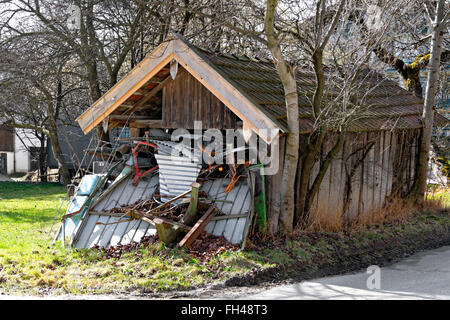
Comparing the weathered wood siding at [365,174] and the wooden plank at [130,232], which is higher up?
the weathered wood siding at [365,174]

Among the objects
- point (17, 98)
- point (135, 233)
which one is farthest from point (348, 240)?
point (17, 98)

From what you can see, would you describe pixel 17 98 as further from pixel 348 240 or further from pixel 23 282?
pixel 348 240

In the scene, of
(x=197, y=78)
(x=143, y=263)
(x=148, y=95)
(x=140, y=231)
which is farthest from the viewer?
(x=148, y=95)

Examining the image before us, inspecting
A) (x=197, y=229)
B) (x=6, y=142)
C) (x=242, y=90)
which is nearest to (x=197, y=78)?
(x=242, y=90)

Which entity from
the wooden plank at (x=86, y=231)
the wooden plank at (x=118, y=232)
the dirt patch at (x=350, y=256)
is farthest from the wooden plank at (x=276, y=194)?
the wooden plank at (x=86, y=231)

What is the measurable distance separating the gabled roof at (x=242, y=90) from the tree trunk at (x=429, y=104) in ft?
1.07

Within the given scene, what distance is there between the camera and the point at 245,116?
8.01 m

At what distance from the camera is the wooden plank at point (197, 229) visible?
7809 millimetres

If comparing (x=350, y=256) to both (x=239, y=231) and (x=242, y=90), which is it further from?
(x=242, y=90)

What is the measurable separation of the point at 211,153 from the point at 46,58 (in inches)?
312

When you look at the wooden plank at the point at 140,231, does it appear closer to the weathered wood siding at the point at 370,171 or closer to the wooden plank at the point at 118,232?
the wooden plank at the point at 118,232

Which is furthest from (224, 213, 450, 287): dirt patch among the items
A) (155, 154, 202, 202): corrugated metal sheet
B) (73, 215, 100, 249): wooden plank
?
(73, 215, 100, 249): wooden plank

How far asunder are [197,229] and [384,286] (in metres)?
2.92

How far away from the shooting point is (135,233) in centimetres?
834
